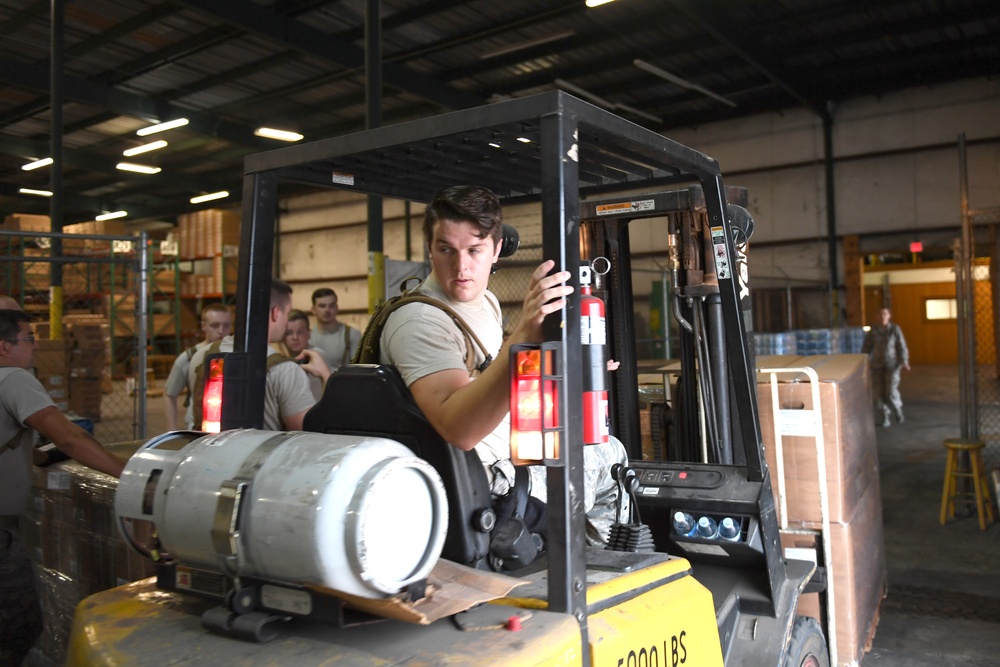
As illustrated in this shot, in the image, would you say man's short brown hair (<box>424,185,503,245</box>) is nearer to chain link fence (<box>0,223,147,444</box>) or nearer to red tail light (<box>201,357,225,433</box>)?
red tail light (<box>201,357,225,433</box>)

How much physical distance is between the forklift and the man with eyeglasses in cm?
180

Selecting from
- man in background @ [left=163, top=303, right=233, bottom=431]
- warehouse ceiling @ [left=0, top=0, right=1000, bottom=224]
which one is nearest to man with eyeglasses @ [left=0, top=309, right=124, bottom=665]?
man in background @ [left=163, top=303, right=233, bottom=431]

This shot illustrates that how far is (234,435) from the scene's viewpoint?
1784mm

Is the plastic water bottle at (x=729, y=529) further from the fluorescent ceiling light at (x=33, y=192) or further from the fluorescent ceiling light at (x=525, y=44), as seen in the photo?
the fluorescent ceiling light at (x=33, y=192)

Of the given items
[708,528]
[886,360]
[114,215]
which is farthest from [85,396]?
[114,215]

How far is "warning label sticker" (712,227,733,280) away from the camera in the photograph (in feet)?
8.71

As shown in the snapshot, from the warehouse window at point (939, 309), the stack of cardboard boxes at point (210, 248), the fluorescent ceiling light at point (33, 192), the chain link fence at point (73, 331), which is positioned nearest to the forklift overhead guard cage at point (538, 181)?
the chain link fence at point (73, 331)

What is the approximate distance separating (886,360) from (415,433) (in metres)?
12.3

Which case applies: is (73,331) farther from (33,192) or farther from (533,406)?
(533,406)

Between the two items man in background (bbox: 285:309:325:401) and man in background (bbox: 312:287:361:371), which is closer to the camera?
man in background (bbox: 285:309:325:401)

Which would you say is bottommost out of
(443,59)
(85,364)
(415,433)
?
(415,433)

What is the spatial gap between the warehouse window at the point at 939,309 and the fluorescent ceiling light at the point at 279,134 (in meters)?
21.0

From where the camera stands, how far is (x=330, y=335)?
7.15 meters

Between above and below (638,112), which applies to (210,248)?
below
